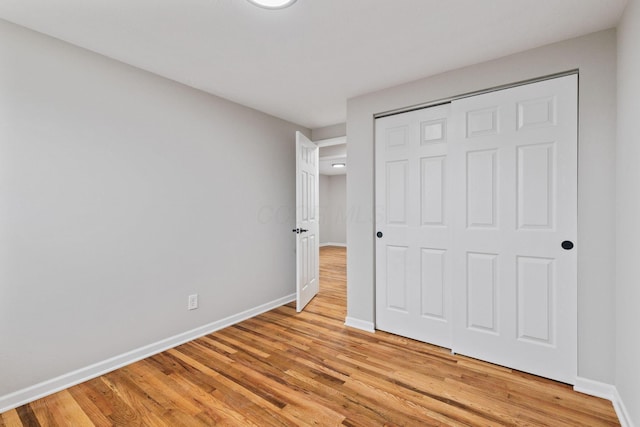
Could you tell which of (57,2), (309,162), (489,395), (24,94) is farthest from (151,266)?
(489,395)

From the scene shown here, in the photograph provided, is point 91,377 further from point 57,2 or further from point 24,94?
point 57,2

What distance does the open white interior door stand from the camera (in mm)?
3355

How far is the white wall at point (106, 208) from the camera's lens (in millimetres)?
1815

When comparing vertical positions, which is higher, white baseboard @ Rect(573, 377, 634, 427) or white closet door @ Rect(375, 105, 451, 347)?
white closet door @ Rect(375, 105, 451, 347)

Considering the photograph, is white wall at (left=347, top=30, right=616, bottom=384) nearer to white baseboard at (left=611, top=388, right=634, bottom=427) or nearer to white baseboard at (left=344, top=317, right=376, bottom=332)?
white baseboard at (left=611, top=388, right=634, bottom=427)

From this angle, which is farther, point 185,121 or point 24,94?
point 185,121

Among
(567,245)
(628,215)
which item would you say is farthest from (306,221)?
(628,215)

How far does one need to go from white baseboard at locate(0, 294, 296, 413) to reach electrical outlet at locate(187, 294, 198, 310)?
21 cm

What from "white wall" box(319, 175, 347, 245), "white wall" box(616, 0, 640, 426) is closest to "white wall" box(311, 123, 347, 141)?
"white wall" box(616, 0, 640, 426)

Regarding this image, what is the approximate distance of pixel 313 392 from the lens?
1911 mm

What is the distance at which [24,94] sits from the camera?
1.83 m

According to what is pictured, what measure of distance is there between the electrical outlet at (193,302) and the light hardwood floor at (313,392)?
0.32 m

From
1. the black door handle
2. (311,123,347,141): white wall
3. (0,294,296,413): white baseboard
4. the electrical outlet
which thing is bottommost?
(0,294,296,413): white baseboard

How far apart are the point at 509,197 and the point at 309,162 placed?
7.49 feet
